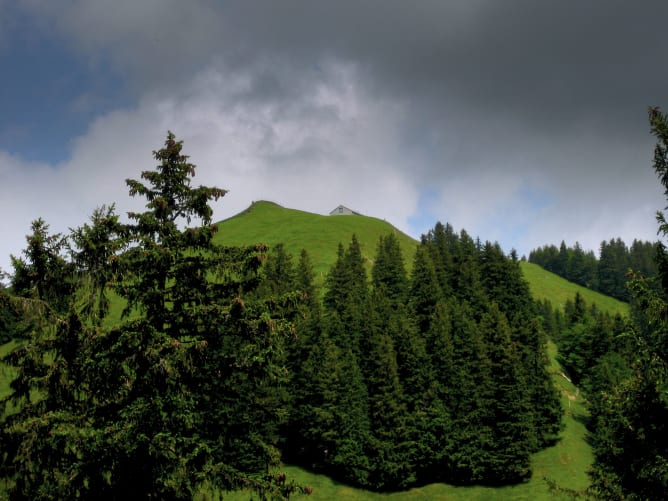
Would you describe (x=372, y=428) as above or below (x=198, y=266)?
below

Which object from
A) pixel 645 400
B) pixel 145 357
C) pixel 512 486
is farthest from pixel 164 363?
pixel 512 486

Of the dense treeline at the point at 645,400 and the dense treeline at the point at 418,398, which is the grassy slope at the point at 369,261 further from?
the dense treeline at the point at 645,400

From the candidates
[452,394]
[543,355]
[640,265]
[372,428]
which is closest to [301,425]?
[372,428]

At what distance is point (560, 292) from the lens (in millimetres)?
172625

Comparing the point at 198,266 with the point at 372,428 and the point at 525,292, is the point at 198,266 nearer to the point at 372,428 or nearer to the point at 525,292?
the point at 372,428

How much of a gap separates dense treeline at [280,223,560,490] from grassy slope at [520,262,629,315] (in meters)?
113

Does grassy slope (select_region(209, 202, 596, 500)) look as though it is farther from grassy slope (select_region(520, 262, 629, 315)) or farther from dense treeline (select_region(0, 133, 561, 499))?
dense treeline (select_region(0, 133, 561, 499))

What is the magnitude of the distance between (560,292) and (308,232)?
102m

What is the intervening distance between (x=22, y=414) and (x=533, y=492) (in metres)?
46.8

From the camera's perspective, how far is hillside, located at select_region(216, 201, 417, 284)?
116012mm

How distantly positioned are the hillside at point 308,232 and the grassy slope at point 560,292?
185 feet

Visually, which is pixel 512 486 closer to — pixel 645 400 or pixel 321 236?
pixel 645 400

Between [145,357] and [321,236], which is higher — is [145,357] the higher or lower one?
the lower one

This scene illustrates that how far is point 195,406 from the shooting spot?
13961mm
